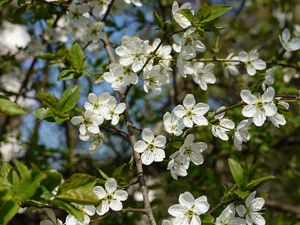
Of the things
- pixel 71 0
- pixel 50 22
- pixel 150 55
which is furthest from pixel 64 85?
pixel 150 55

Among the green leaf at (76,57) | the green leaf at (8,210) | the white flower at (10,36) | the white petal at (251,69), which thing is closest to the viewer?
the green leaf at (8,210)

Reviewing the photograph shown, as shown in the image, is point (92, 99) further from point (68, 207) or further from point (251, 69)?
point (251, 69)

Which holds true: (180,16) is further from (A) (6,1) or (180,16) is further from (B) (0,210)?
(B) (0,210)

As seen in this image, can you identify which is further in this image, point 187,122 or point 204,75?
point 204,75

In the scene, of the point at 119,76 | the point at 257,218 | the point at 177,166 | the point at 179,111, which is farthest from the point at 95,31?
the point at 257,218

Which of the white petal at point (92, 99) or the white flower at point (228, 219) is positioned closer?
the white flower at point (228, 219)

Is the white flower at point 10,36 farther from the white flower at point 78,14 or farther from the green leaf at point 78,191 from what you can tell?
the green leaf at point 78,191

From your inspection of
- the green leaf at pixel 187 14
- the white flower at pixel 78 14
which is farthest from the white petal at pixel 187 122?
the white flower at pixel 78 14
